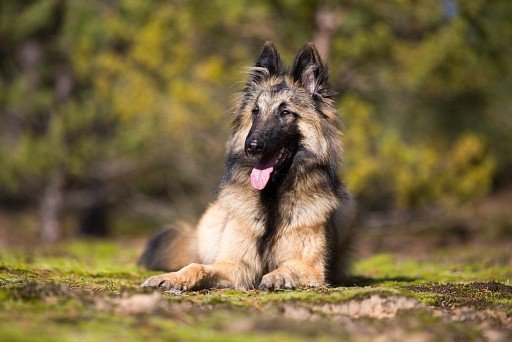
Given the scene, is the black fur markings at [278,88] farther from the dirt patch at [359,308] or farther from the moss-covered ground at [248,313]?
the dirt patch at [359,308]

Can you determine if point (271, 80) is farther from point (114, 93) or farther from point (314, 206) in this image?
point (114, 93)

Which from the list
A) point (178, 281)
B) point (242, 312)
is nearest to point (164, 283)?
point (178, 281)

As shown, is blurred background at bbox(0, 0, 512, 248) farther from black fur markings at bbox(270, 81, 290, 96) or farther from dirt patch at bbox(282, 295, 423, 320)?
dirt patch at bbox(282, 295, 423, 320)

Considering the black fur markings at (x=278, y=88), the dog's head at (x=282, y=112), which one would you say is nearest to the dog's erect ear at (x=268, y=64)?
the dog's head at (x=282, y=112)

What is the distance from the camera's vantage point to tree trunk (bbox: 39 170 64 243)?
21438mm

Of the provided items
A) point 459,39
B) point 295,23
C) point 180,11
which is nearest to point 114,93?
point 180,11

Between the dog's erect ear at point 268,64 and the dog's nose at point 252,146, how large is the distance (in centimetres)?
110

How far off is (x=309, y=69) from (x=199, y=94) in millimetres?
10806

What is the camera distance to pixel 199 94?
18.0 meters

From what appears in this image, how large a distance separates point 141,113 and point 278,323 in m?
15.8

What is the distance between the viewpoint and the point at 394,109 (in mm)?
24750

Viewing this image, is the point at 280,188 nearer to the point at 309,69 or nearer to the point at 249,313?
the point at 309,69

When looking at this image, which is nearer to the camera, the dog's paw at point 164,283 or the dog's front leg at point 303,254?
the dog's paw at point 164,283

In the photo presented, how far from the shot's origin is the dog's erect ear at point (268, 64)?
24.8 ft
